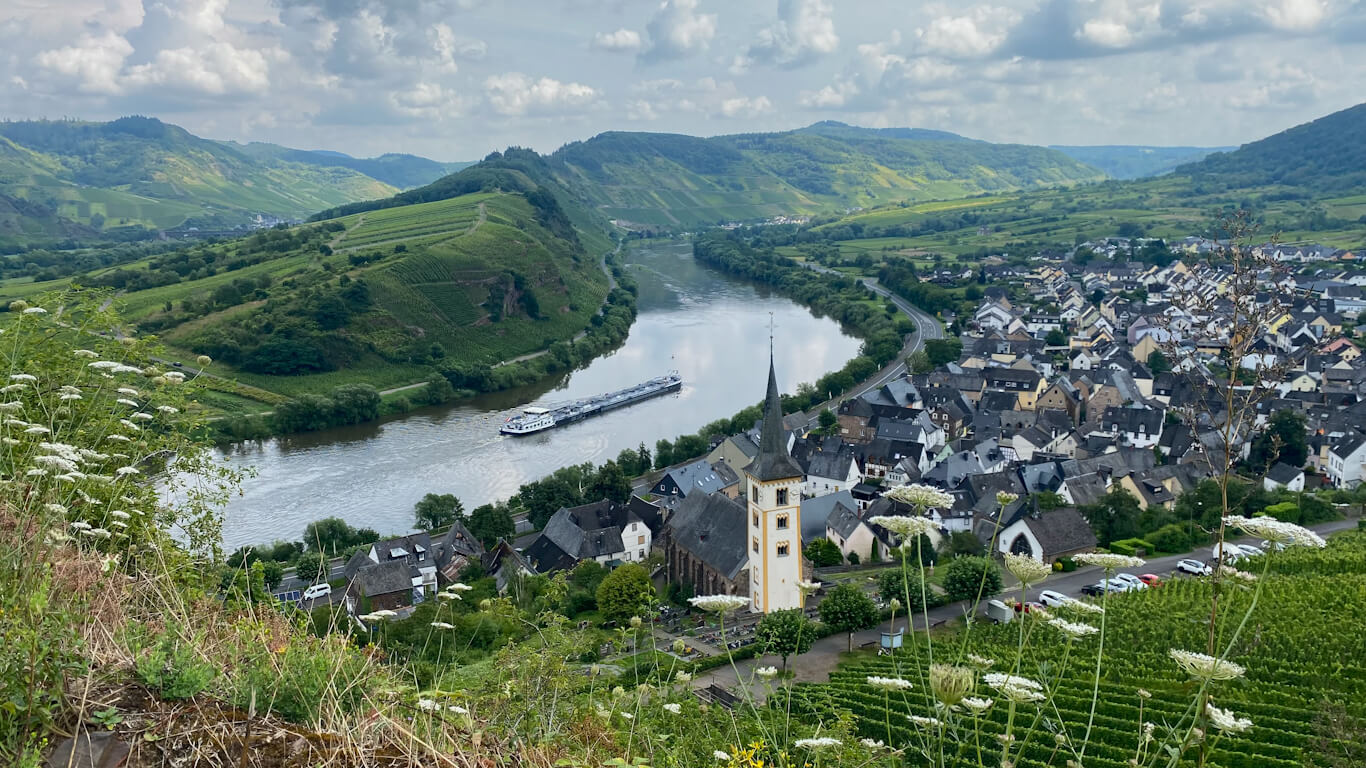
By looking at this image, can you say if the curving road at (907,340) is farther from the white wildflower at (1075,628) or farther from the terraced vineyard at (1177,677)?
the white wildflower at (1075,628)

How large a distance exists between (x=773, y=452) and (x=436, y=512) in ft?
53.8

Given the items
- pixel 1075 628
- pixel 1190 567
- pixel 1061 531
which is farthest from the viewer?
pixel 1061 531

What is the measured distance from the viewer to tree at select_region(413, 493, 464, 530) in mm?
36250

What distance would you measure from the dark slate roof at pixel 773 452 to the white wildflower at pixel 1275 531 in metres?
21.4

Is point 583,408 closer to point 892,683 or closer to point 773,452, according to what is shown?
point 773,452

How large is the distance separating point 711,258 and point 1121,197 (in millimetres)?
92843

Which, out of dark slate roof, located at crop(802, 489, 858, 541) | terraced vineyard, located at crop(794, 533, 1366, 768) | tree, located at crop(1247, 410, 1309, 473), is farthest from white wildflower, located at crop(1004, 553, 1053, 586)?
tree, located at crop(1247, 410, 1309, 473)

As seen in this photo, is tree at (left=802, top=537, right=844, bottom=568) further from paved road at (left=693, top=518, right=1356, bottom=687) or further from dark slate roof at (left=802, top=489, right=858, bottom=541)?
paved road at (left=693, top=518, right=1356, bottom=687)

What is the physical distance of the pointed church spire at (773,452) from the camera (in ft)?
84.4

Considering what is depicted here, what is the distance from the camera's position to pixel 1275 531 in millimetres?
3932

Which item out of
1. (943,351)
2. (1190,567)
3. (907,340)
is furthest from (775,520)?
(907,340)

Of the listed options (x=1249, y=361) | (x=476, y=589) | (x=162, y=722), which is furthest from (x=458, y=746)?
(x=1249, y=361)

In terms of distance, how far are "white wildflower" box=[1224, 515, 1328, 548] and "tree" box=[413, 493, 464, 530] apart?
34171 mm

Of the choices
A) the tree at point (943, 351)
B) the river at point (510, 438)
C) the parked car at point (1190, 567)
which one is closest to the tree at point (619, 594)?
the river at point (510, 438)
